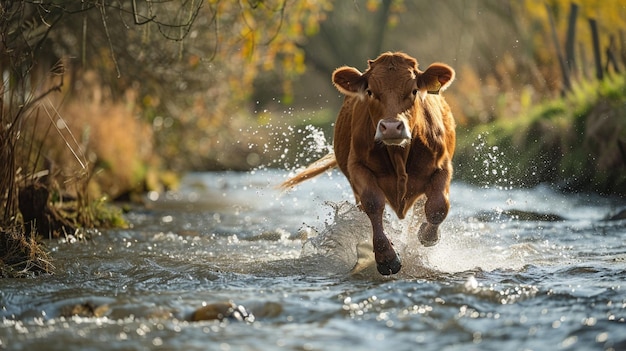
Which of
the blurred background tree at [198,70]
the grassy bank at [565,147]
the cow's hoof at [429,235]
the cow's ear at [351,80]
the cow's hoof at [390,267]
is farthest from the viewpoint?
the grassy bank at [565,147]

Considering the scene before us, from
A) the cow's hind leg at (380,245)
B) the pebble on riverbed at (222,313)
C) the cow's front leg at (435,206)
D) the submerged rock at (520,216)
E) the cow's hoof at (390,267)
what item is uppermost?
the submerged rock at (520,216)

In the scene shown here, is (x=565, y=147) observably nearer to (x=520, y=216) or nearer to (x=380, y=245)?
(x=520, y=216)

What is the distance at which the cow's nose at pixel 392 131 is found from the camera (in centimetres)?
700

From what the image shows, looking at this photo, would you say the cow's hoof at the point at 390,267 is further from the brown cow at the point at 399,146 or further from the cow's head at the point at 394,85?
the cow's head at the point at 394,85

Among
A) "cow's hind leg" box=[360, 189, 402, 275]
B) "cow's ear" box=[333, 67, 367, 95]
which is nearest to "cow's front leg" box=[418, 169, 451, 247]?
"cow's hind leg" box=[360, 189, 402, 275]

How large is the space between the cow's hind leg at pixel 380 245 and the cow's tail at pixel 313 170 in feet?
8.15

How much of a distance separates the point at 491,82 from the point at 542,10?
206 cm

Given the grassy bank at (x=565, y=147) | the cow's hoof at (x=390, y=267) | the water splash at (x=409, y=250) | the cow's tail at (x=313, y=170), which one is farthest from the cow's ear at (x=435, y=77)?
the grassy bank at (x=565, y=147)

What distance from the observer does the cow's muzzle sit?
7008 millimetres

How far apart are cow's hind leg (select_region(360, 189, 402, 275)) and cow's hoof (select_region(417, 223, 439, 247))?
511 millimetres

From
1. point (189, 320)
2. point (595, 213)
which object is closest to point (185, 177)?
point (595, 213)

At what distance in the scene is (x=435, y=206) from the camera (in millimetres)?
7613

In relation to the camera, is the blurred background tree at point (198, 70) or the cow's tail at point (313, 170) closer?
the cow's tail at point (313, 170)

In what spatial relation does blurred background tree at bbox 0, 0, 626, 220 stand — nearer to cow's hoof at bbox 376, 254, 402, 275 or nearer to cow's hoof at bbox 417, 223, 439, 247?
cow's hoof at bbox 417, 223, 439, 247
